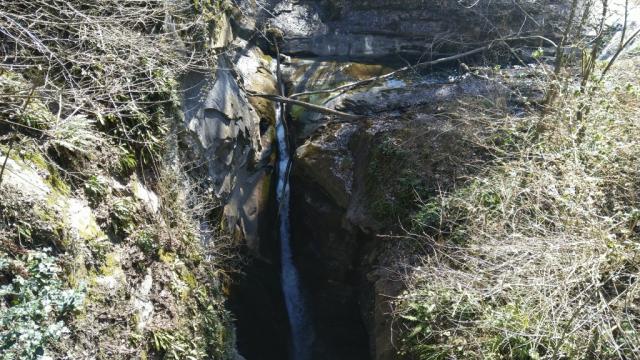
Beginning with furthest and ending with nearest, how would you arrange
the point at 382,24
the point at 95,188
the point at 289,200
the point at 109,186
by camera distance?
the point at 382,24 → the point at 289,200 → the point at 109,186 → the point at 95,188

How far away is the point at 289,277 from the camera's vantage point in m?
9.62

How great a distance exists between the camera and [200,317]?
18.8ft

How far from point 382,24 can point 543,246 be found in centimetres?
933

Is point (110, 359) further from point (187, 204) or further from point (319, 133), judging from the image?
point (319, 133)

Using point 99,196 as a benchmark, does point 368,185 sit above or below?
below

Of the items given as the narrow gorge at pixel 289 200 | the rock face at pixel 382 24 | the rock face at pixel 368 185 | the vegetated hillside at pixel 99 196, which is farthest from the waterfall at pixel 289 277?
the rock face at pixel 382 24

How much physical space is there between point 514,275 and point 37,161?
463cm

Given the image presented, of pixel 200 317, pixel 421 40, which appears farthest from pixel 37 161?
pixel 421 40

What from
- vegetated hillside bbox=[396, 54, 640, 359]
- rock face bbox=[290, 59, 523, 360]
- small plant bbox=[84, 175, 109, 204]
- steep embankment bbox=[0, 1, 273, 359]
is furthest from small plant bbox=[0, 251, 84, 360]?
rock face bbox=[290, 59, 523, 360]

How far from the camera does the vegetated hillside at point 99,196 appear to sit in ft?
12.6

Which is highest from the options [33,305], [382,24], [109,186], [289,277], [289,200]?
[382,24]

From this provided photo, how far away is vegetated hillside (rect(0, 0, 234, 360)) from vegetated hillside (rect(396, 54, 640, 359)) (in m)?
2.69

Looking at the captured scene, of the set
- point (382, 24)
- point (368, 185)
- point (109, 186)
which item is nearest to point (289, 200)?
point (368, 185)

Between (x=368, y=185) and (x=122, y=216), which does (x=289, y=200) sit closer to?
(x=368, y=185)
